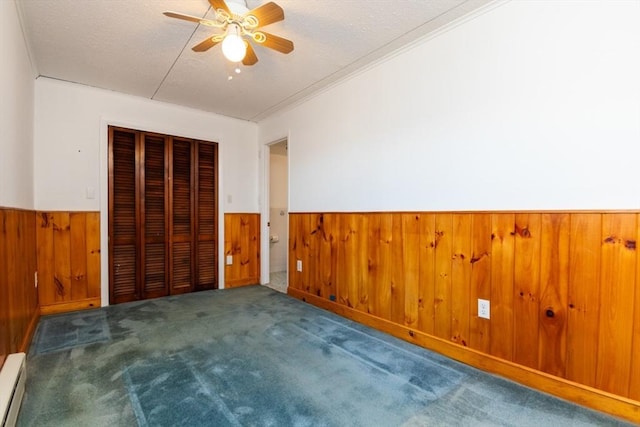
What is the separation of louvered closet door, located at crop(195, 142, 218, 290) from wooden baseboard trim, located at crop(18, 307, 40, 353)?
1.55 meters

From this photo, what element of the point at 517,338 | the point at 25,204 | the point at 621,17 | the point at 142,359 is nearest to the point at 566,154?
the point at 621,17

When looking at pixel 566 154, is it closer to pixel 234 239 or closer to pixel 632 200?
pixel 632 200

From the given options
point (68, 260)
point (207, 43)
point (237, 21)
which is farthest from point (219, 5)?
point (68, 260)

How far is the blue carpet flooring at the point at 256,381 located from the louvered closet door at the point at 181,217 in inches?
42.7

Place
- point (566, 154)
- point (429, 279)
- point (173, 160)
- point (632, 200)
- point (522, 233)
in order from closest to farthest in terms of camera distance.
Result: point (632, 200) → point (566, 154) → point (522, 233) → point (429, 279) → point (173, 160)

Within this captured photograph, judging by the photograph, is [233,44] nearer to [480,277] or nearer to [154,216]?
[480,277]

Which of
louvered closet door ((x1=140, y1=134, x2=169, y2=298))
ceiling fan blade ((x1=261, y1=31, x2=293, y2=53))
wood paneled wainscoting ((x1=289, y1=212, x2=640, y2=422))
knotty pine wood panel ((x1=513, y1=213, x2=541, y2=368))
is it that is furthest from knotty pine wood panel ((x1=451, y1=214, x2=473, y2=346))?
louvered closet door ((x1=140, y1=134, x2=169, y2=298))

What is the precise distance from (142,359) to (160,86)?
265 centimetres

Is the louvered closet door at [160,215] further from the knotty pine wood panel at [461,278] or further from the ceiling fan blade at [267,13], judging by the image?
the knotty pine wood panel at [461,278]

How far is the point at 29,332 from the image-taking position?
2324 mm

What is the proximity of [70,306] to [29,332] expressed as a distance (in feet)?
2.81

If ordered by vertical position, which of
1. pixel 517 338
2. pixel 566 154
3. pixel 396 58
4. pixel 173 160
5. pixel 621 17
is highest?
pixel 396 58

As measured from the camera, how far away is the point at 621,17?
148 cm

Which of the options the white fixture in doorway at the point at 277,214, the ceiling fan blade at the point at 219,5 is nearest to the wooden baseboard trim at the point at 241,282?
the white fixture in doorway at the point at 277,214
